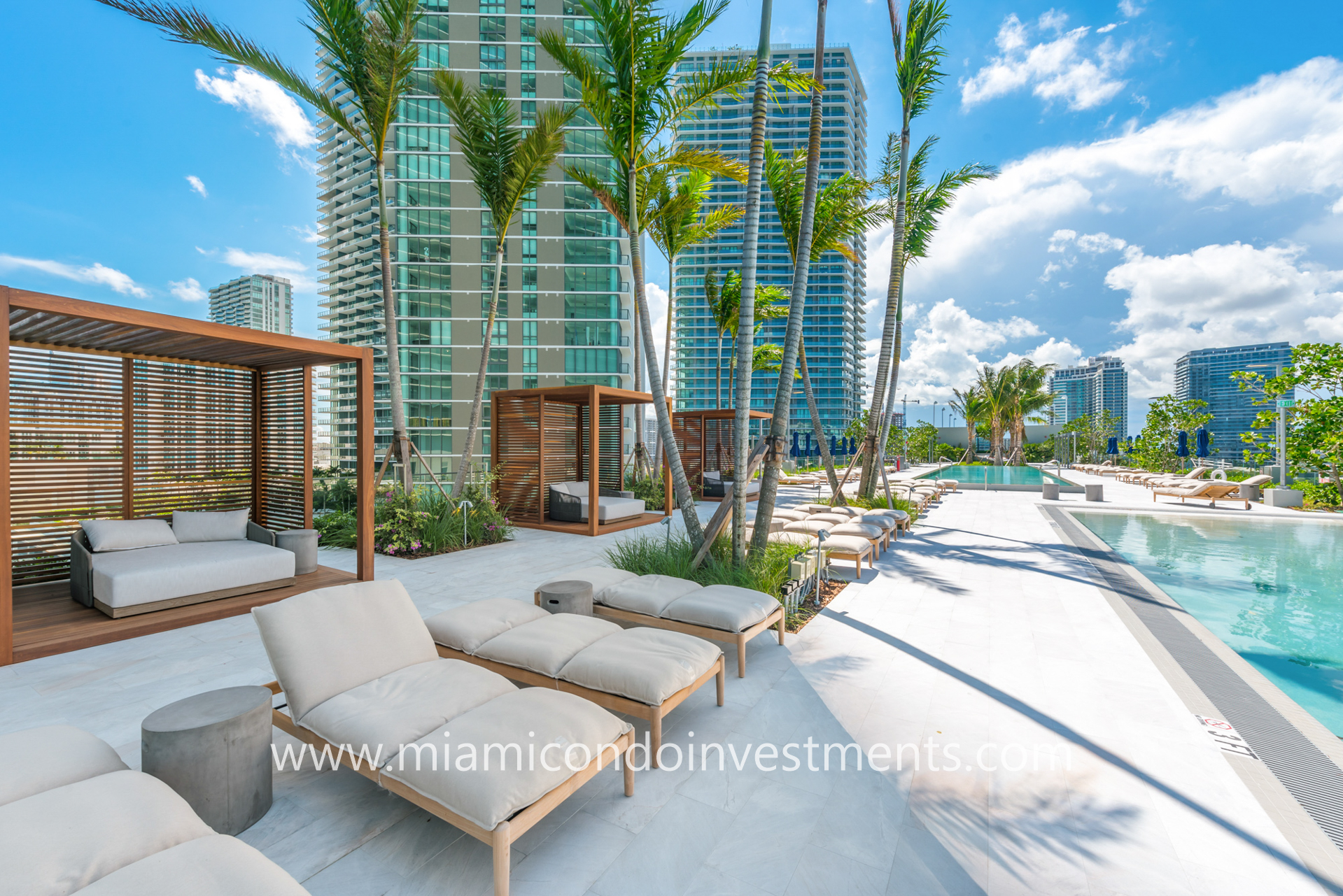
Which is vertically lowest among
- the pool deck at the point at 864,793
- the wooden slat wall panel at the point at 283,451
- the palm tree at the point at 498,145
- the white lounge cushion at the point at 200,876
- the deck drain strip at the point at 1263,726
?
the pool deck at the point at 864,793

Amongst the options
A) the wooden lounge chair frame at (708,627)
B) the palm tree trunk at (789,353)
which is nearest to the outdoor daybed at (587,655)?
the wooden lounge chair frame at (708,627)

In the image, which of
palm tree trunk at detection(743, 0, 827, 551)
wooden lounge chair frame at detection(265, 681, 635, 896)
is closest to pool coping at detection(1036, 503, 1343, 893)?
wooden lounge chair frame at detection(265, 681, 635, 896)

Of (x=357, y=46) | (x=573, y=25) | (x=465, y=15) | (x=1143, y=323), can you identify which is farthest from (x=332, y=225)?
(x=1143, y=323)

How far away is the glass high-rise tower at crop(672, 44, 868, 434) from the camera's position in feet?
183

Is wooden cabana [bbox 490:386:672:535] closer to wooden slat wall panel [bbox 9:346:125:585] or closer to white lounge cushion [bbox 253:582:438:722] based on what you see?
wooden slat wall panel [bbox 9:346:125:585]

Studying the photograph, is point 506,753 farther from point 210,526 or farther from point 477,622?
point 210,526

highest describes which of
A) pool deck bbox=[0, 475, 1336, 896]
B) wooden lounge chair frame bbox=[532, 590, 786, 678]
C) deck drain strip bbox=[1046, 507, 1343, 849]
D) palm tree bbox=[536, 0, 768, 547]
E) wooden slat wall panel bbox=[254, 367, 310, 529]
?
palm tree bbox=[536, 0, 768, 547]

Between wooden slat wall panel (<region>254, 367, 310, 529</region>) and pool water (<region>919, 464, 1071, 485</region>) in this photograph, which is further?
pool water (<region>919, 464, 1071, 485</region>)

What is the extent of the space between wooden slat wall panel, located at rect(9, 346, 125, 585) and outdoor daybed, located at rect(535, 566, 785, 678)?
5168 millimetres

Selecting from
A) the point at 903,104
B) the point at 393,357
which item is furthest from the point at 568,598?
the point at 903,104

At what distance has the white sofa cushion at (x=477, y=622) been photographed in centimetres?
318

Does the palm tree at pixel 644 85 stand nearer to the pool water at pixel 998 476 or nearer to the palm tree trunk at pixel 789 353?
the palm tree trunk at pixel 789 353

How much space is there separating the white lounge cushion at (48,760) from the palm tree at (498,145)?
6794 millimetres

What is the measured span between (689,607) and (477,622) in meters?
1.41
